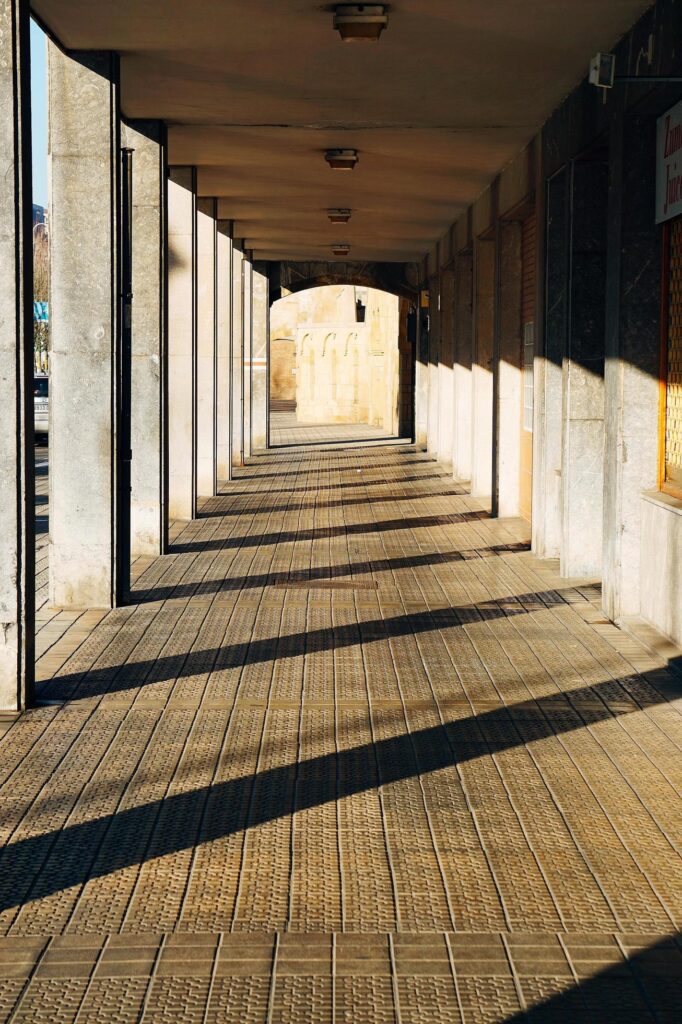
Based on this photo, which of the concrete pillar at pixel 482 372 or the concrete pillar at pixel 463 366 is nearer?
the concrete pillar at pixel 482 372

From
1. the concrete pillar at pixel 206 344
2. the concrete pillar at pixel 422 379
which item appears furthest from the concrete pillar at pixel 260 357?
the concrete pillar at pixel 206 344

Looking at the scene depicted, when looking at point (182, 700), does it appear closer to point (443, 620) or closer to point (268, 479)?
point (443, 620)

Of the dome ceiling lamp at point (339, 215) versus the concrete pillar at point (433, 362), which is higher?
the dome ceiling lamp at point (339, 215)

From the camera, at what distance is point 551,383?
474 inches

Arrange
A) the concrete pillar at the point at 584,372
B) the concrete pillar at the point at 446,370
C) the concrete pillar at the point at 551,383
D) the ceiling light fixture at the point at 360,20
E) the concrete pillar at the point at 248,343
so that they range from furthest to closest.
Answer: the concrete pillar at the point at 248,343 → the concrete pillar at the point at 446,370 → the concrete pillar at the point at 551,383 → the concrete pillar at the point at 584,372 → the ceiling light fixture at the point at 360,20

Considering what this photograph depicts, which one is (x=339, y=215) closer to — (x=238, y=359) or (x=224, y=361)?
(x=224, y=361)

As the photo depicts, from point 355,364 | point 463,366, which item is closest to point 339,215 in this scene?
point 463,366

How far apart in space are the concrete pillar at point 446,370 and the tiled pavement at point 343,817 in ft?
44.7

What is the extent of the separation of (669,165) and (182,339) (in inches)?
289

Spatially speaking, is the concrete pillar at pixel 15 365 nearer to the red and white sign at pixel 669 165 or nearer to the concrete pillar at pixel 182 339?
the red and white sign at pixel 669 165

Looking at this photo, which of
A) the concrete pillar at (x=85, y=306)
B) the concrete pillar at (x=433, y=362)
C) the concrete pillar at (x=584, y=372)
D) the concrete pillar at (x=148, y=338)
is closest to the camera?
the concrete pillar at (x=85, y=306)

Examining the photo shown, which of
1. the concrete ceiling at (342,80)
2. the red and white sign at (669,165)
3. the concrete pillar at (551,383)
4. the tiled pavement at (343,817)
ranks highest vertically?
the concrete ceiling at (342,80)

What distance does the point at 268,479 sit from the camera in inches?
829

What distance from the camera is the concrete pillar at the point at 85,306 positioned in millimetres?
9586
